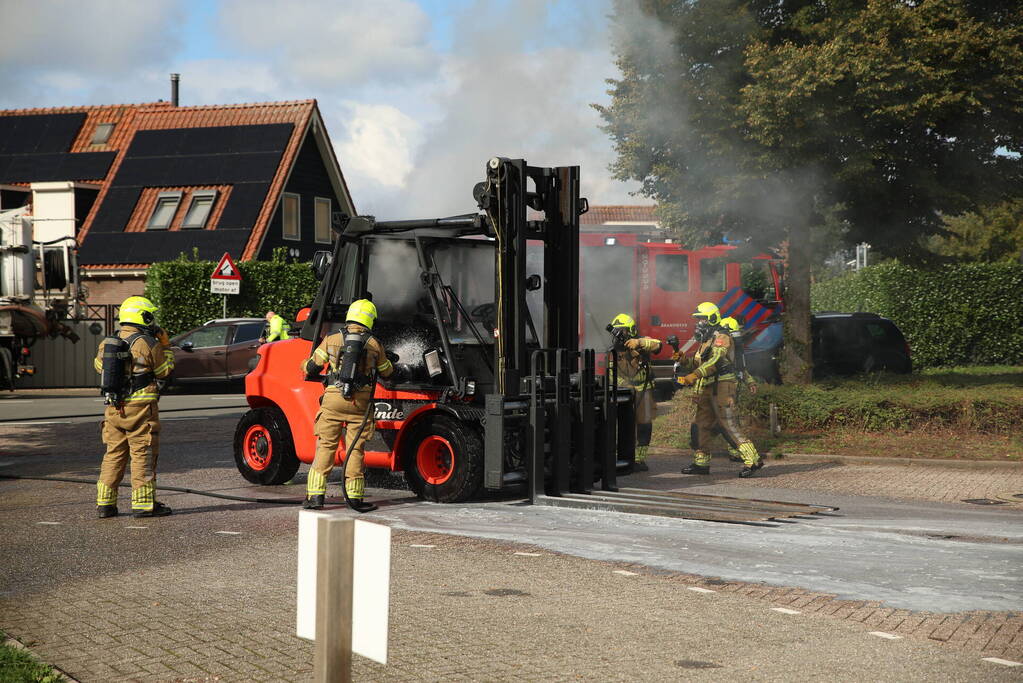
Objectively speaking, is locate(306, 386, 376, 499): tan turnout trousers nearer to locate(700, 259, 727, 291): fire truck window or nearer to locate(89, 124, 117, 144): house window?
Answer: locate(700, 259, 727, 291): fire truck window

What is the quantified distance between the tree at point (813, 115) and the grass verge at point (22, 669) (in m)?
11.9

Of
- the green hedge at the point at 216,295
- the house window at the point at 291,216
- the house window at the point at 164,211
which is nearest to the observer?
the green hedge at the point at 216,295

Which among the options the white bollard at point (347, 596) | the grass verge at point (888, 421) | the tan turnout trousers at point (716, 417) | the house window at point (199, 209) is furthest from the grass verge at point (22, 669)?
the house window at point (199, 209)

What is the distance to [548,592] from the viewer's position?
22.8ft

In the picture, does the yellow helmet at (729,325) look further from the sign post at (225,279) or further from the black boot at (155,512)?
the sign post at (225,279)

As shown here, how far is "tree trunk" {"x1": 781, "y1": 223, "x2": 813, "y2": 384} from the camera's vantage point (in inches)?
706

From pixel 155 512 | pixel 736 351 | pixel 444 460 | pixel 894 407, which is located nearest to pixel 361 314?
pixel 444 460

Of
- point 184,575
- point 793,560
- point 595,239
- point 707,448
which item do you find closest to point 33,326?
point 595,239

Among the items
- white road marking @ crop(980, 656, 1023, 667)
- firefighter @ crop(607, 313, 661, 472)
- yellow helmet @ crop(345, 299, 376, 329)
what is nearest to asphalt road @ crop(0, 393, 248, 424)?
firefighter @ crop(607, 313, 661, 472)

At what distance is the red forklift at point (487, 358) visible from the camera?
1016 cm

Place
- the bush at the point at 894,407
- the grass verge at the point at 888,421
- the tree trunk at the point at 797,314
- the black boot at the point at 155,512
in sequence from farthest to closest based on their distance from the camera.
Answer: the tree trunk at the point at 797,314 → the bush at the point at 894,407 → the grass verge at the point at 888,421 → the black boot at the point at 155,512

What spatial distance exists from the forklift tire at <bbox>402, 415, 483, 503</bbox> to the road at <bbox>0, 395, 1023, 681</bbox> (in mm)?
204

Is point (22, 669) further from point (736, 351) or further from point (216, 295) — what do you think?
point (216, 295)

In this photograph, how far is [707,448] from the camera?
13.0m
